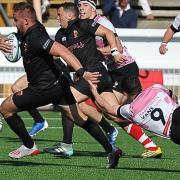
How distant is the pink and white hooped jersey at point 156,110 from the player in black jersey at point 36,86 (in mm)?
1207

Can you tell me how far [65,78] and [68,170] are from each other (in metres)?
1.16

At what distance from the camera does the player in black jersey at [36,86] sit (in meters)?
11.0

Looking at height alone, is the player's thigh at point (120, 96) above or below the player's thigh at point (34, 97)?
below

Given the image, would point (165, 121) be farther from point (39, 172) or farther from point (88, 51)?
point (88, 51)

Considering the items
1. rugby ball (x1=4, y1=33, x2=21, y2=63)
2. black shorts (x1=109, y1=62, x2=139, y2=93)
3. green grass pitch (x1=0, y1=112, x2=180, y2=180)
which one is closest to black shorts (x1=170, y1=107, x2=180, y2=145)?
green grass pitch (x1=0, y1=112, x2=180, y2=180)

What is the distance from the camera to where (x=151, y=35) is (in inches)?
727

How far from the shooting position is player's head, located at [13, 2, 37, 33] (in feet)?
36.3

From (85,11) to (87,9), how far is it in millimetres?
40

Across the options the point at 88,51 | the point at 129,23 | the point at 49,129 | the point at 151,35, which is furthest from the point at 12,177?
the point at 129,23

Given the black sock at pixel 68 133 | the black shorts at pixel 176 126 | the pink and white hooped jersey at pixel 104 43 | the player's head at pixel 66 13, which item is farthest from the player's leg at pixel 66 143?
the black shorts at pixel 176 126

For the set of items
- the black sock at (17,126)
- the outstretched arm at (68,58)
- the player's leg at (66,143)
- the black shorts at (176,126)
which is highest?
the outstretched arm at (68,58)

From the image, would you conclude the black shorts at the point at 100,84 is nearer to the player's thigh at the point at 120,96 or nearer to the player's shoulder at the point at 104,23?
the player's thigh at the point at 120,96

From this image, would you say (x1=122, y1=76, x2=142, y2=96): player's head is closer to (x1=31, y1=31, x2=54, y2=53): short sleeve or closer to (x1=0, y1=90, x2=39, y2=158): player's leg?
(x1=0, y1=90, x2=39, y2=158): player's leg

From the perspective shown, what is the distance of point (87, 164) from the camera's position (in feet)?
37.6
